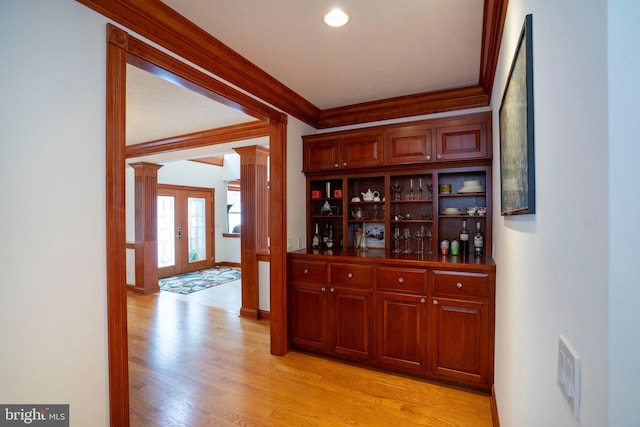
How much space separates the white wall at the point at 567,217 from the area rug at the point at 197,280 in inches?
227

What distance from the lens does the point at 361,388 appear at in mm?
2480

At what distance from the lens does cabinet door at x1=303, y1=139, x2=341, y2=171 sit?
321 centimetres

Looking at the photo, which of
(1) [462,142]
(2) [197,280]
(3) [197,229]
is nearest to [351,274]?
(1) [462,142]

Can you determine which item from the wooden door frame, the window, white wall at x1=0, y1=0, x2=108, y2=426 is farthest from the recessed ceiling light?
the window

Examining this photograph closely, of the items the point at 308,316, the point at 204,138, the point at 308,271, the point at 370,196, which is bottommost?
the point at 308,316

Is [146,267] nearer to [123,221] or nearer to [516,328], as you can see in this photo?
[123,221]

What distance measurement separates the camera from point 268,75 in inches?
103

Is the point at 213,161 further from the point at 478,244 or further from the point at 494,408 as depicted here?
the point at 494,408

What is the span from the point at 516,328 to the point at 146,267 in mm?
5785

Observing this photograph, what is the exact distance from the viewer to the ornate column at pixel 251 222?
4125mm

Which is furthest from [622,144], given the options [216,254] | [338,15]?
[216,254]

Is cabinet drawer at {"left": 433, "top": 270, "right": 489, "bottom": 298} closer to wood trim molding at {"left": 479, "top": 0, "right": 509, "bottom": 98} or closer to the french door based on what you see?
wood trim molding at {"left": 479, "top": 0, "right": 509, "bottom": 98}

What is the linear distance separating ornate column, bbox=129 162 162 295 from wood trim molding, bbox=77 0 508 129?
366cm

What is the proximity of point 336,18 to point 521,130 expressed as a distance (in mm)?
1337
